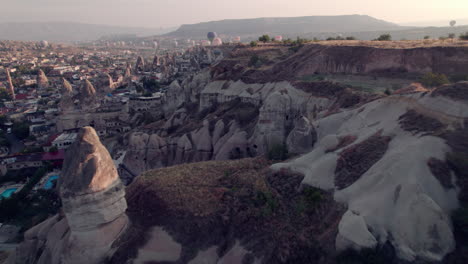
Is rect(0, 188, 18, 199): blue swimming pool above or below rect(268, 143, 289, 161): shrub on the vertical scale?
below

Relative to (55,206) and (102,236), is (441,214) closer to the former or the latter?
(102,236)

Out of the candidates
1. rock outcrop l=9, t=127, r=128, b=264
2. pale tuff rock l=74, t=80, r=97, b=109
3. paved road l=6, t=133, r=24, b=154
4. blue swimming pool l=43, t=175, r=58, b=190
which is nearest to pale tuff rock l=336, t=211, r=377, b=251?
rock outcrop l=9, t=127, r=128, b=264

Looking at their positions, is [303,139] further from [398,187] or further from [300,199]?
[398,187]

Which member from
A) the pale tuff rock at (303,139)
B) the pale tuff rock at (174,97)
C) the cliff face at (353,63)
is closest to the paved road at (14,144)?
the pale tuff rock at (174,97)

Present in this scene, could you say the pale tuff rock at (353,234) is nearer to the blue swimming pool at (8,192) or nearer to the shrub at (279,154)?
the shrub at (279,154)

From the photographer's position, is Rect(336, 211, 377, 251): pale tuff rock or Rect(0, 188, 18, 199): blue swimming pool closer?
Rect(336, 211, 377, 251): pale tuff rock

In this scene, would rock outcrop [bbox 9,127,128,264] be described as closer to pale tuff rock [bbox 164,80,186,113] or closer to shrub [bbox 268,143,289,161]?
shrub [bbox 268,143,289,161]
